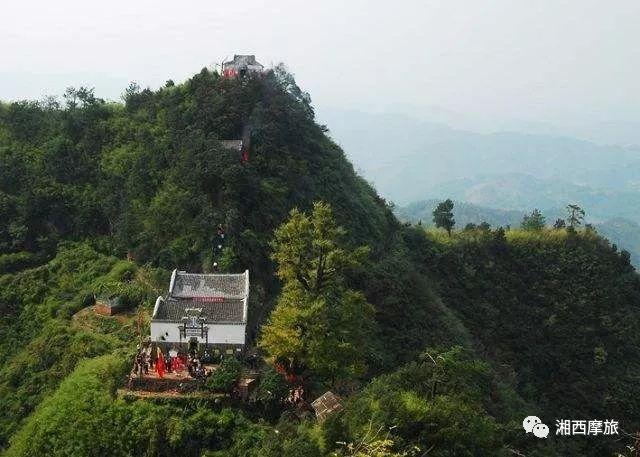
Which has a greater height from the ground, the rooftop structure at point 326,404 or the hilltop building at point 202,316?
the hilltop building at point 202,316

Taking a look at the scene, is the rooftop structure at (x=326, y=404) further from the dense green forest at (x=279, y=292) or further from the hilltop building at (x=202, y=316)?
the hilltop building at (x=202, y=316)

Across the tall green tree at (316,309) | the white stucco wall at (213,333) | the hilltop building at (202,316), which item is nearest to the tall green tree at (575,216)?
the hilltop building at (202,316)

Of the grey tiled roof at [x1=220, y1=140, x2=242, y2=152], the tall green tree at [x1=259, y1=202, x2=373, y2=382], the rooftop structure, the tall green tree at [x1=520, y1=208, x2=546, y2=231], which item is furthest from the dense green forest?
the tall green tree at [x1=520, y1=208, x2=546, y2=231]

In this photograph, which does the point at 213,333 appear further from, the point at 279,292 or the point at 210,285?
the point at 279,292

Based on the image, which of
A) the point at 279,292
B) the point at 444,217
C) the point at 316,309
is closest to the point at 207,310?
the point at 279,292

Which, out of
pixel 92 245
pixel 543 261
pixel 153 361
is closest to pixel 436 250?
pixel 543 261
